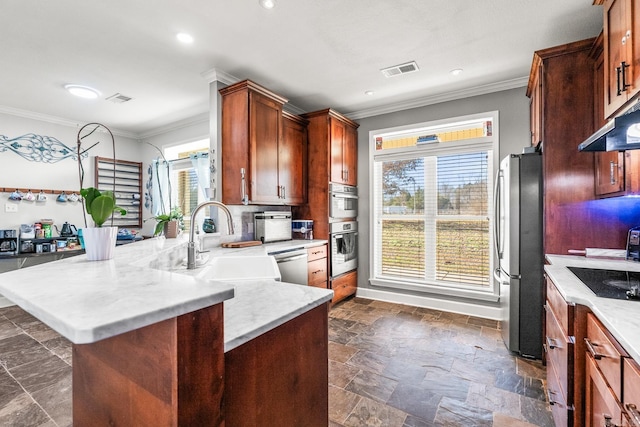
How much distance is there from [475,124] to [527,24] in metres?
1.43

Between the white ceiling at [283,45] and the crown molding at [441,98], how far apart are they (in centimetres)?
2

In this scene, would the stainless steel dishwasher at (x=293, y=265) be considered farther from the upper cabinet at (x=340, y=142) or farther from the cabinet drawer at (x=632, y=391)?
the cabinet drawer at (x=632, y=391)

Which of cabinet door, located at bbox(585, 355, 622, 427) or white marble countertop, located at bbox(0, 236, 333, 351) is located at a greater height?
white marble countertop, located at bbox(0, 236, 333, 351)

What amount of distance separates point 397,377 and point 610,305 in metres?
1.52

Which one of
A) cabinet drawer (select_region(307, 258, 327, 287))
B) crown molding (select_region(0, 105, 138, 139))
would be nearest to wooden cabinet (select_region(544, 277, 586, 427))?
cabinet drawer (select_region(307, 258, 327, 287))

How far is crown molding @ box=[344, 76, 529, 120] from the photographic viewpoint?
134 inches

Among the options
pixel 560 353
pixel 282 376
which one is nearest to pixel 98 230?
pixel 282 376

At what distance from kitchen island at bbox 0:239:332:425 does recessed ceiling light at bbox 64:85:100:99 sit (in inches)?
136

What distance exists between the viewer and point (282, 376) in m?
1.01

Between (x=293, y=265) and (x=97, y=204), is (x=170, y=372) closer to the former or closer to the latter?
(x=97, y=204)

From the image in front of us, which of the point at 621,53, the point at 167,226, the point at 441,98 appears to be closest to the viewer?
the point at 621,53

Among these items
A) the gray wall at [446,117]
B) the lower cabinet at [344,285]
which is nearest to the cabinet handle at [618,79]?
the gray wall at [446,117]

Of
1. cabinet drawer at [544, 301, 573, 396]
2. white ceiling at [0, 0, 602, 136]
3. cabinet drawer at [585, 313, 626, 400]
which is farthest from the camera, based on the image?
white ceiling at [0, 0, 602, 136]

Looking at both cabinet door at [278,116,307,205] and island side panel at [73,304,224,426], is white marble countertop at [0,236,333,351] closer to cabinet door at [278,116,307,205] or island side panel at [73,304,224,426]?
island side panel at [73,304,224,426]
